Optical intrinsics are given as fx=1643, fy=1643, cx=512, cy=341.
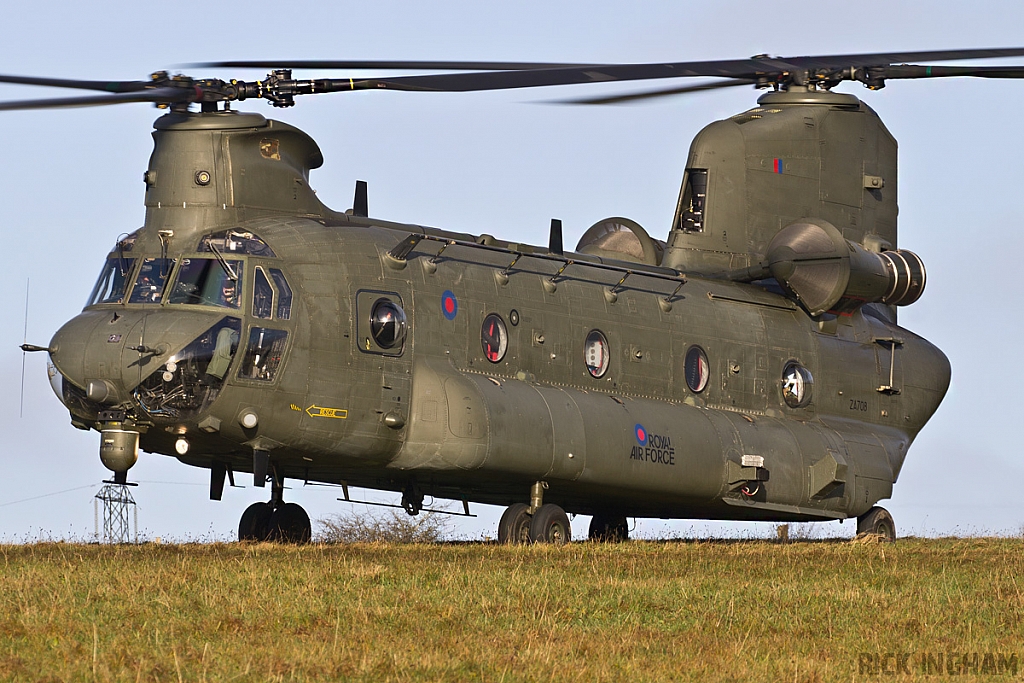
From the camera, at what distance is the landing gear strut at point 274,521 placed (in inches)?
Answer: 869

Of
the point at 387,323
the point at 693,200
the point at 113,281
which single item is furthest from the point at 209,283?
the point at 693,200

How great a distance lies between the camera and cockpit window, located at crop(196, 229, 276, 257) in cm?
2005

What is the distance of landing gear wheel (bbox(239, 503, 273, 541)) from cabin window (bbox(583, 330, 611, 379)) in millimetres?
4863

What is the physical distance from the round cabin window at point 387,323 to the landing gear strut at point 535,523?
285 cm

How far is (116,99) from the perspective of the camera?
1970 cm

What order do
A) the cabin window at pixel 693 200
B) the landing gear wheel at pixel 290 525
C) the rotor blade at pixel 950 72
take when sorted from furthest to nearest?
1. the cabin window at pixel 693 200
2. the rotor blade at pixel 950 72
3. the landing gear wheel at pixel 290 525

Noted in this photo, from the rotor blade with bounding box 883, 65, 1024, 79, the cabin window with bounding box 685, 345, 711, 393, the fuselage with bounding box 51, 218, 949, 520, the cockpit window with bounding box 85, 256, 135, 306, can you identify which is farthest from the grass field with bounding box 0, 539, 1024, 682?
the rotor blade with bounding box 883, 65, 1024, 79

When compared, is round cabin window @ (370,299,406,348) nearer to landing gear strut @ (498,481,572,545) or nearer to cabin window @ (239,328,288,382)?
cabin window @ (239,328,288,382)

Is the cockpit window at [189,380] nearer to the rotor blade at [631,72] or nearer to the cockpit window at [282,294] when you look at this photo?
the cockpit window at [282,294]

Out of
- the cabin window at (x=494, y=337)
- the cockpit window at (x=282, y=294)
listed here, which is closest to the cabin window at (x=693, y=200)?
the cabin window at (x=494, y=337)

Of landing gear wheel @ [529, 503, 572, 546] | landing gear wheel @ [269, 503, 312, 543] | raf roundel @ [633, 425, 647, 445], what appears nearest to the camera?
landing gear wheel @ [529, 503, 572, 546]

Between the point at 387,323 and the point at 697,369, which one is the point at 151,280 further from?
the point at 697,369

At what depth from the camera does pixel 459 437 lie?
20.6 meters

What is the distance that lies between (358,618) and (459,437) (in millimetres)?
6963
